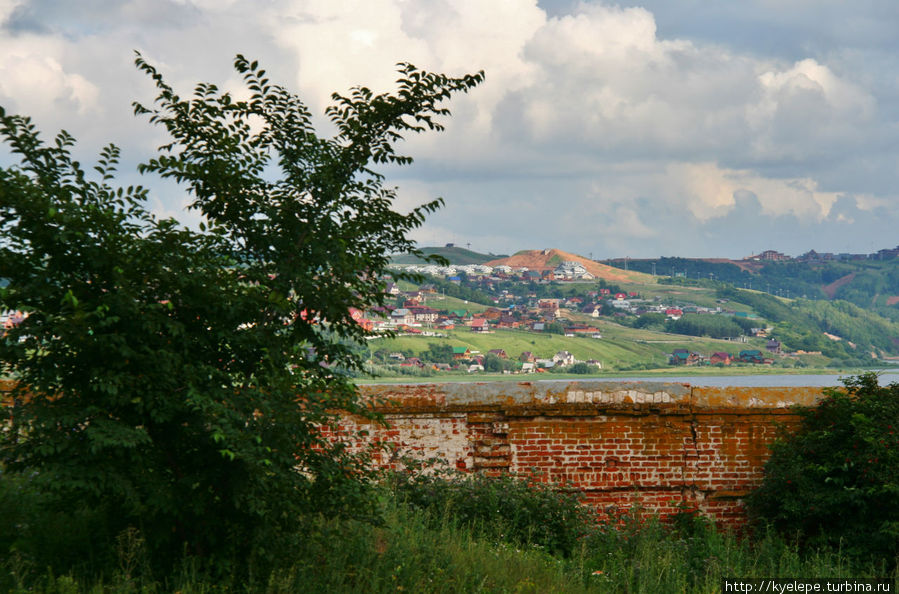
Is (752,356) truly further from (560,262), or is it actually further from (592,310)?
(560,262)

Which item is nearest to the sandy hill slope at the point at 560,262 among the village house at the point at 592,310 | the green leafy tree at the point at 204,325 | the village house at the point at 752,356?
the village house at the point at 592,310

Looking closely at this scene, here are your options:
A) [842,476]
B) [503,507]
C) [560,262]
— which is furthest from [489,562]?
[560,262]

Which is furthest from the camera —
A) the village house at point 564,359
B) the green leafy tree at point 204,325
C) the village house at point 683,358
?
the village house at point 683,358

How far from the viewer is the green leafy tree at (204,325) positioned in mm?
4363

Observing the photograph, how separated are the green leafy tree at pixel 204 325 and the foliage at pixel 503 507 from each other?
8.32 feet

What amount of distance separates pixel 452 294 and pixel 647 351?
3776cm

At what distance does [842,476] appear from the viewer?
8.68 metres

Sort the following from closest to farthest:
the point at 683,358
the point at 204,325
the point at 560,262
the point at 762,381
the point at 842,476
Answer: the point at 204,325 → the point at 842,476 → the point at 762,381 → the point at 683,358 → the point at 560,262

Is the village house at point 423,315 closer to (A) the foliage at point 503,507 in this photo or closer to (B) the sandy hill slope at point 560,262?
(A) the foliage at point 503,507

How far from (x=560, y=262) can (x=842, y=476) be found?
143 m

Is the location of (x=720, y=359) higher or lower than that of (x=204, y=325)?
higher

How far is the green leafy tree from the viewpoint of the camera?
14.3ft

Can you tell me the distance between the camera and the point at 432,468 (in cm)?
918

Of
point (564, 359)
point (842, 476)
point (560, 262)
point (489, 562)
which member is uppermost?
point (560, 262)
